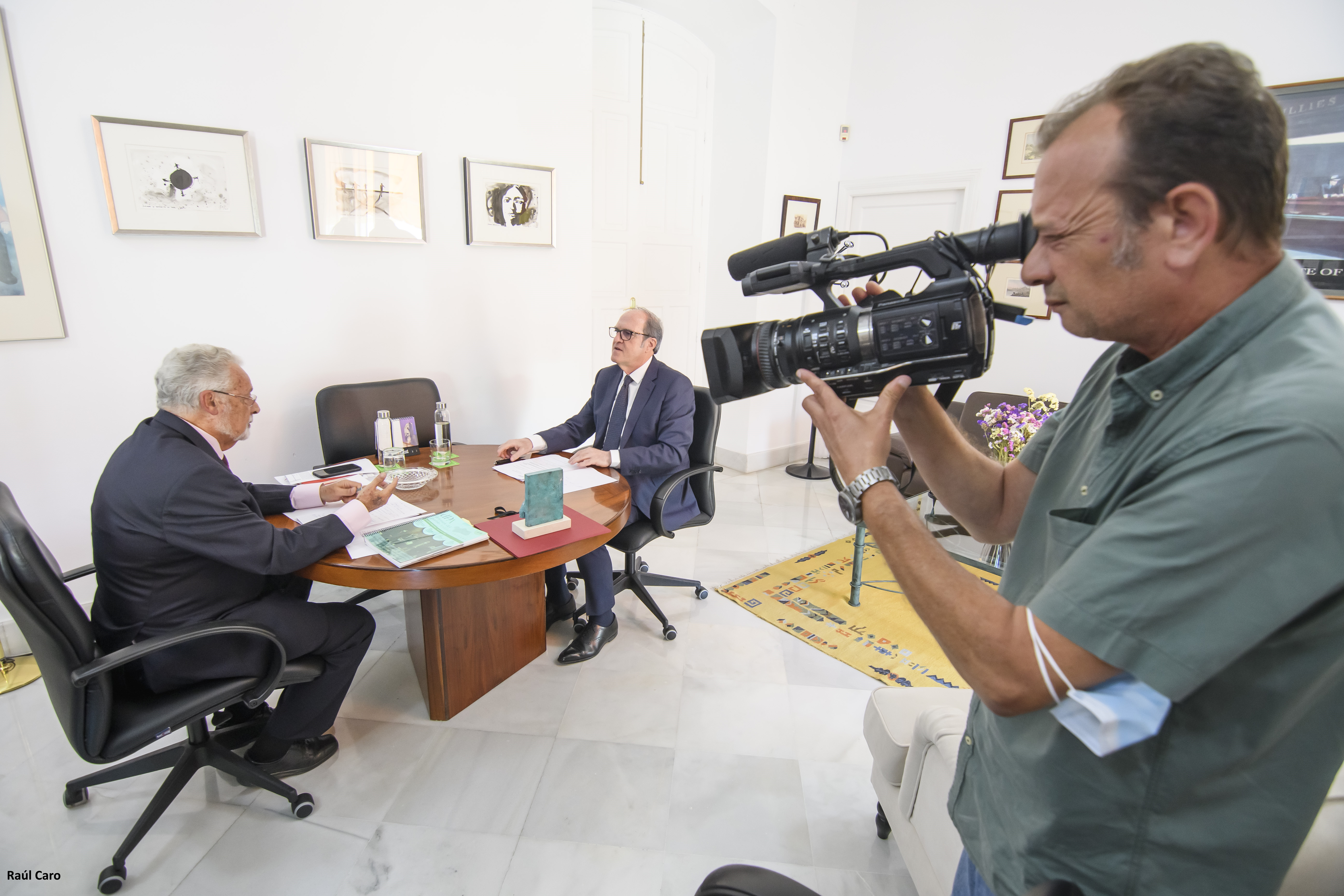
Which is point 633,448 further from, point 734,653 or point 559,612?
point 734,653

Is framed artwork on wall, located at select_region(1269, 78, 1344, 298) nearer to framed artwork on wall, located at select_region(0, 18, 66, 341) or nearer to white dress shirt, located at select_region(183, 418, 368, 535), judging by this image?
white dress shirt, located at select_region(183, 418, 368, 535)

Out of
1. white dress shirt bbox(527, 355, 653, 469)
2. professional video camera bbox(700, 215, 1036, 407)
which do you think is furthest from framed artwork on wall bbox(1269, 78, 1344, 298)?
professional video camera bbox(700, 215, 1036, 407)

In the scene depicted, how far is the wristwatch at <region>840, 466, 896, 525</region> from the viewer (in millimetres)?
836

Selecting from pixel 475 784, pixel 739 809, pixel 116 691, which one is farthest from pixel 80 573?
pixel 739 809

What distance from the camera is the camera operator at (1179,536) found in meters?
0.53

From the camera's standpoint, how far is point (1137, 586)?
1.84ft

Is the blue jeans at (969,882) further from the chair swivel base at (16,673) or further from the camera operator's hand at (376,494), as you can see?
the chair swivel base at (16,673)

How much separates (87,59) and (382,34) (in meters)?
1.05

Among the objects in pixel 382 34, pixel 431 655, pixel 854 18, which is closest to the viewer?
pixel 431 655

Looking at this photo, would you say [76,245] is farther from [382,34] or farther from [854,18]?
[854,18]

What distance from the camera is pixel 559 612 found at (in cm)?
274

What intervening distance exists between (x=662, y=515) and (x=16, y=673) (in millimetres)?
2439

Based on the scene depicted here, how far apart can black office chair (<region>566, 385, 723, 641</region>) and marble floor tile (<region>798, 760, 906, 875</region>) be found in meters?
0.88

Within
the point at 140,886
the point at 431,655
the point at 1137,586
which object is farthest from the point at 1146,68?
the point at 140,886
